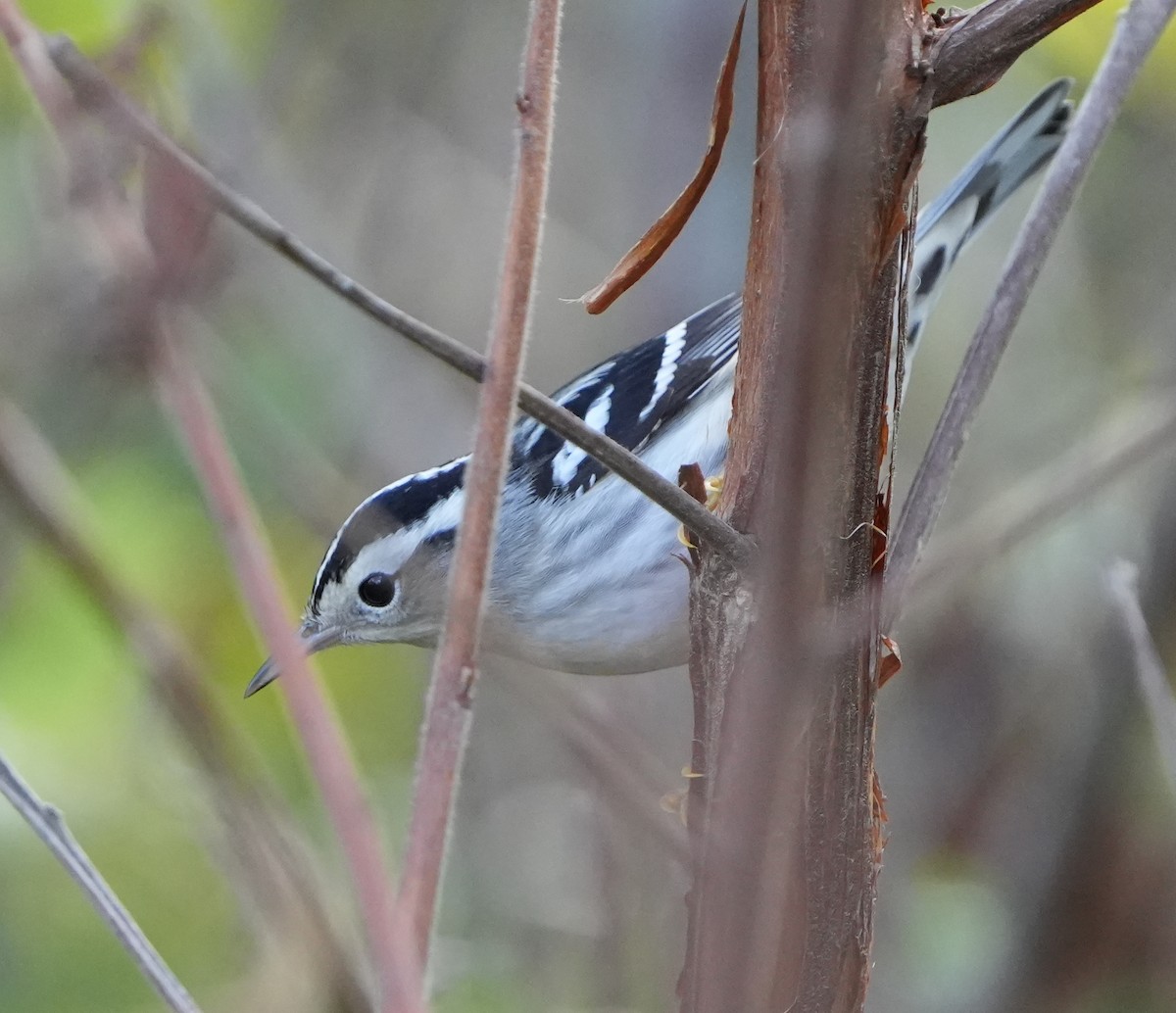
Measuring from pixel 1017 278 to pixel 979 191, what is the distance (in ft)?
3.02

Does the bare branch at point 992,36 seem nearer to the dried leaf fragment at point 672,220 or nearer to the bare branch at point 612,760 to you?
the dried leaf fragment at point 672,220

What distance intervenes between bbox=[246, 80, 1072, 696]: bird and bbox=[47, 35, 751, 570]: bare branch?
1.18 metres

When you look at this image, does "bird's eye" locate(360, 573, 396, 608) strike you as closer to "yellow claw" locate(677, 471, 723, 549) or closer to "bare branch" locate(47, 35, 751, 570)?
"yellow claw" locate(677, 471, 723, 549)

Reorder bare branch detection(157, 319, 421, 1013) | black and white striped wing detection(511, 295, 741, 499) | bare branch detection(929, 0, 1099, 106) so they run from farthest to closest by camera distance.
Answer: black and white striped wing detection(511, 295, 741, 499)
bare branch detection(929, 0, 1099, 106)
bare branch detection(157, 319, 421, 1013)

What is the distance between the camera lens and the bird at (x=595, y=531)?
81.2 inches

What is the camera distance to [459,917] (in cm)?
283

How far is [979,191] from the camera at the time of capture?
85.0 inches

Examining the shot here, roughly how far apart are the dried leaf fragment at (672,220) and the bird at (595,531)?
3.44ft

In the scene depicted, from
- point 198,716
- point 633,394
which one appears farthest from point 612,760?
point 633,394

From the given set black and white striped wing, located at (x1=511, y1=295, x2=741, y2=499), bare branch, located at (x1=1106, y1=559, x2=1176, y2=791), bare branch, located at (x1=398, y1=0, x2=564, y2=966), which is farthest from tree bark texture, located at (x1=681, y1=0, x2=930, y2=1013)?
black and white striped wing, located at (x1=511, y1=295, x2=741, y2=499)

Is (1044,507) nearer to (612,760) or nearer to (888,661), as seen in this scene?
(888,661)

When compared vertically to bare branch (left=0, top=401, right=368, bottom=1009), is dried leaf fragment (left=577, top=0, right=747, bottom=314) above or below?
above

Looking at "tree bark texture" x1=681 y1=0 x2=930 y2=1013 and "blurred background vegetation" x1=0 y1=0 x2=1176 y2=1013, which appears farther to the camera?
"blurred background vegetation" x1=0 y1=0 x2=1176 y2=1013

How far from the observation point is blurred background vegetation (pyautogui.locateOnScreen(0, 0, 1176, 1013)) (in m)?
2.00
